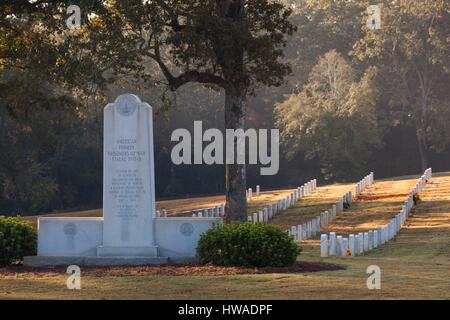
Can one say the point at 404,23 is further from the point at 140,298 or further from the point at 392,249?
the point at 140,298

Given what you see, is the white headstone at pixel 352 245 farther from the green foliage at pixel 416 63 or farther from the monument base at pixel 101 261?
the green foliage at pixel 416 63

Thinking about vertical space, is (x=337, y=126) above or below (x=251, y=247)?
above

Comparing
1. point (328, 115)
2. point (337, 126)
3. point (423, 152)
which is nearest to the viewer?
point (328, 115)

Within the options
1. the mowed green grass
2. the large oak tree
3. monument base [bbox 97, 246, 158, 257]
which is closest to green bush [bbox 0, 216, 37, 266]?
the mowed green grass

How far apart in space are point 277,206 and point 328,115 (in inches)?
1242

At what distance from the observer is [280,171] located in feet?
303

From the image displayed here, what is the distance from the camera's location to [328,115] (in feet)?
272

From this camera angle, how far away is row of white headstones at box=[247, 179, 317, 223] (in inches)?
1876

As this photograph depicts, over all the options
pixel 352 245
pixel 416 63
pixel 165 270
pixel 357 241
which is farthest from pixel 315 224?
pixel 416 63

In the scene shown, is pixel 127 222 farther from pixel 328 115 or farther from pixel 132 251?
pixel 328 115

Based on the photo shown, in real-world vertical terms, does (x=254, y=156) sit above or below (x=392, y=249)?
above

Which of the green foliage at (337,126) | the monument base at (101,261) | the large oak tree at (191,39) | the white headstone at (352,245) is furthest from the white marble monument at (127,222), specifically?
the green foliage at (337,126)
